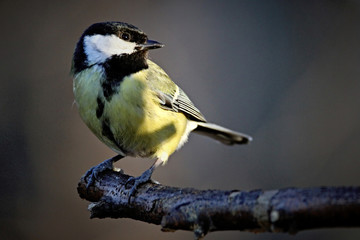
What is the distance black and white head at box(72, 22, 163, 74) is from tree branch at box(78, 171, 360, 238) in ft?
2.55

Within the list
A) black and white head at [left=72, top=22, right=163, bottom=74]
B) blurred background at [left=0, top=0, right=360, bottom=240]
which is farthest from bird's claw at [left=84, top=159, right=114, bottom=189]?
blurred background at [left=0, top=0, right=360, bottom=240]

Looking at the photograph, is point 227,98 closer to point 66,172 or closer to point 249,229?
point 66,172

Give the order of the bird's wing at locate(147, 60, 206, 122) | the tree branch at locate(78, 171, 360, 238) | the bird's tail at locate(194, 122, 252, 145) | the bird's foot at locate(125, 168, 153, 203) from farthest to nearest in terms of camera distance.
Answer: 1. the bird's tail at locate(194, 122, 252, 145)
2. the bird's wing at locate(147, 60, 206, 122)
3. the bird's foot at locate(125, 168, 153, 203)
4. the tree branch at locate(78, 171, 360, 238)

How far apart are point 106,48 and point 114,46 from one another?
0.05 meters

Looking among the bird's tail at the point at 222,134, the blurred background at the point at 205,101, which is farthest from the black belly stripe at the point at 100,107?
the blurred background at the point at 205,101

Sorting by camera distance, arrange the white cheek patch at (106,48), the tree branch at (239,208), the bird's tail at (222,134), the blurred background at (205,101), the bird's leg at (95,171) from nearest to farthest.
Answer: the tree branch at (239,208)
the bird's leg at (95,171)
the white cheek patch at (106,48)
the bird's tail at (222,134)
the blurred background at (205,101)

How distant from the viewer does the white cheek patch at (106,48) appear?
2.41m

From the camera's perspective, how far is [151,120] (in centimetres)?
242

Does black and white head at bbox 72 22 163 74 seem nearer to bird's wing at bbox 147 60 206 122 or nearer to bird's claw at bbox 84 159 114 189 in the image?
bird's wing at bbox 147 60 206 122

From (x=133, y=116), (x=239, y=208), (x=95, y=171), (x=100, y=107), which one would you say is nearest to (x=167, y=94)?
(x=133, y=116)

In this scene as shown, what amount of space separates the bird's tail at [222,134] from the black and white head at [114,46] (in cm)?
87

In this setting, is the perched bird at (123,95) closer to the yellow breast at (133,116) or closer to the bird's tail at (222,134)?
the yellow breast at (133,116)

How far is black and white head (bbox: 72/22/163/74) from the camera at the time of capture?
7.91 ft

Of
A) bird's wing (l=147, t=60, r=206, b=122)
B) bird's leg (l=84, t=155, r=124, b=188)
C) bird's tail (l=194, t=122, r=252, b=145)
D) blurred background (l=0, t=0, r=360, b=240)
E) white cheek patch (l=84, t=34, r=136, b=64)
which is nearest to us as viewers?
bird's leg (l=84, t=155, r=124, b=188)
